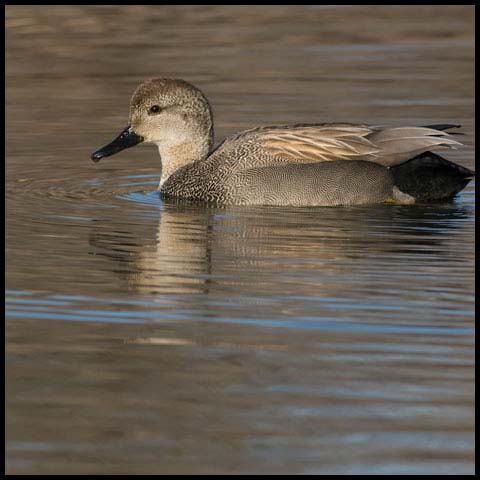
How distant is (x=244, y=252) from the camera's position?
9.16 meters

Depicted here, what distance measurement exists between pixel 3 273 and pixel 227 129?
5264 millimetres

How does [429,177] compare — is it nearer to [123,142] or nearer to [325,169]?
[325,169]

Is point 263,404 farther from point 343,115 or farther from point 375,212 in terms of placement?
point 343,115

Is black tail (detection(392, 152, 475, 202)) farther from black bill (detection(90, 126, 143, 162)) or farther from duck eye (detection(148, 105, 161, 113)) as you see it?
black bill (detection(90, 126, 143, 162))

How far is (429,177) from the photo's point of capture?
10.9m

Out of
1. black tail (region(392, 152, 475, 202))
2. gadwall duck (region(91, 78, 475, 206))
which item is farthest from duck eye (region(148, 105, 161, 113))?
black tail (region(392, 152, 475, 202))

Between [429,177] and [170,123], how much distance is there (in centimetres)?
190

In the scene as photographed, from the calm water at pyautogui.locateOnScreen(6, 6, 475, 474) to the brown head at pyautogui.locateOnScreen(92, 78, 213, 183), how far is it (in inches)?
12.3

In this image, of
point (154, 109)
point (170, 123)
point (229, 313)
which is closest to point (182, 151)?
point (170, 123)

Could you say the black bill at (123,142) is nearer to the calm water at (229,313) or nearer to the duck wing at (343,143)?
the calm water at (229,313)

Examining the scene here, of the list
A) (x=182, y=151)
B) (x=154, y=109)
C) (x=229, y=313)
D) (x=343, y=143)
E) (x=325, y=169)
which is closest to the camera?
(x=229, y=313)

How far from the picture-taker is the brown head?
1143 centimetres

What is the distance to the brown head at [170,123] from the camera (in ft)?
37.5

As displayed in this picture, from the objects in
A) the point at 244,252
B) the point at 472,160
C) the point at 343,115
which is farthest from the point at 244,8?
the point at 244,252
